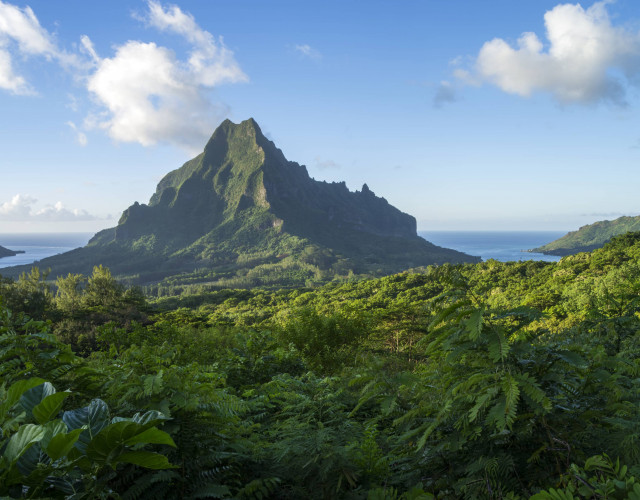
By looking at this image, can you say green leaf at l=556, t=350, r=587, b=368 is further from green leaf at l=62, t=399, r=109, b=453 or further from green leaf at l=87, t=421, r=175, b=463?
green leaf at l=62, t=399, r=109, b=453

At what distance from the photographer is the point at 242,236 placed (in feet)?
522

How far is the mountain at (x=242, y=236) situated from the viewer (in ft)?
393

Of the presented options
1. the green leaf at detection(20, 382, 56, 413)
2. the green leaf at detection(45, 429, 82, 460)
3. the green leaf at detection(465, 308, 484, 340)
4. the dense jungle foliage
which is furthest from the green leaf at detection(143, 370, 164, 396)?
the green leaf at detection(465, 308, 484, 340)

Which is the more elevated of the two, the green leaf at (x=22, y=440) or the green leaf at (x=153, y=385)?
the green leaf at (x=22, y=440)

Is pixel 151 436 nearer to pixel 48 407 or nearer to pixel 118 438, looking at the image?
pixel 118 438

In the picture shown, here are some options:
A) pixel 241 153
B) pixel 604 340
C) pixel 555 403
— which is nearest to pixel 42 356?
pixel 555 403

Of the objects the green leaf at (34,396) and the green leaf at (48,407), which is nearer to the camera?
the green leaf at (48,407)

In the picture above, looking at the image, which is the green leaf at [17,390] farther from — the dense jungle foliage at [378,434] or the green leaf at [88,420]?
the green leaf at [88,420]

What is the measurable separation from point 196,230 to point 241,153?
163 feet

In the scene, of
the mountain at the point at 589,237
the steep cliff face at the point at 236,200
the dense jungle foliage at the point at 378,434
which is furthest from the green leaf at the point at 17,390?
the steep cliff face at the point at 236,200

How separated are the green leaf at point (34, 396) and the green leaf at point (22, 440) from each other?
22 cm

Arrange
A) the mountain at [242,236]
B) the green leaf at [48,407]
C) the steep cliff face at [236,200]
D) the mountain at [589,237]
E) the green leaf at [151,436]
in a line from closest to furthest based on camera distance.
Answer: the green leaf at [151,436]
the green leaf at [48,407]
the mountain at [589,237]
the mountain at [242,236]
the steep cliff face at [236,200]

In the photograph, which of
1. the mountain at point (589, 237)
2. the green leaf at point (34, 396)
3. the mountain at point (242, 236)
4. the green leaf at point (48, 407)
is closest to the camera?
the green leaf at point (48, 407)

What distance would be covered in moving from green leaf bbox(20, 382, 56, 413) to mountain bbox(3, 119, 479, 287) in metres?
101
